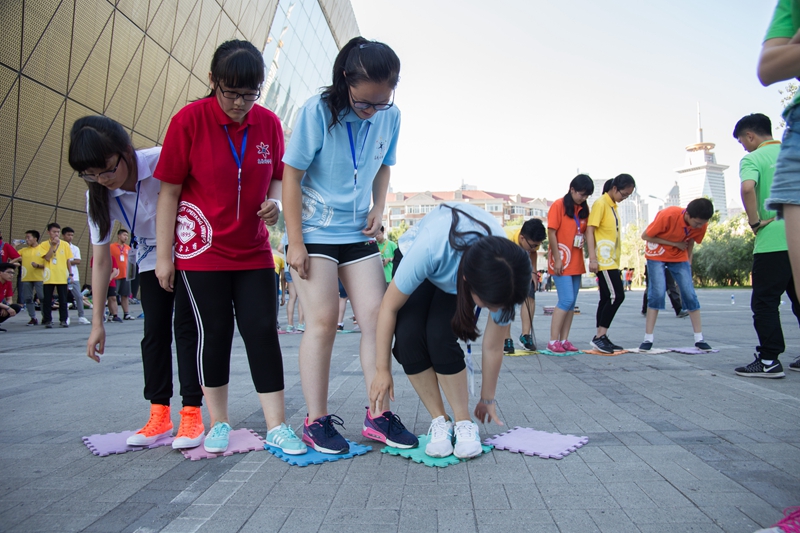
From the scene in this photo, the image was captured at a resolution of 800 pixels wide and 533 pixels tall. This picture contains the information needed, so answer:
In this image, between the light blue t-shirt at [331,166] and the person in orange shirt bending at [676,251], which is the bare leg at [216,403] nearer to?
the light blue t-shirt at [331,166]

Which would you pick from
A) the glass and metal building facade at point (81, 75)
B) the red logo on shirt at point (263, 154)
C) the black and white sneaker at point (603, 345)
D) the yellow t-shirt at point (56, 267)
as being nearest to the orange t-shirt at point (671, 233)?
the black and white sneaker at point (603, 345)

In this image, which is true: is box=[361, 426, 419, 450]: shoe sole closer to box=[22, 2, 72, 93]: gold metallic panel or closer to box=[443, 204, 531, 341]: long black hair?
box=[443, 204, 531, 341]: long black hair

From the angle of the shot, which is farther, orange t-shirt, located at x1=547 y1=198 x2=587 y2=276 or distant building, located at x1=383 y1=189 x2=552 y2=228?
distant building, located at x1=383 y1=189 x2=552 y2=228

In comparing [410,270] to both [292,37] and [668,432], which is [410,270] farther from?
[292,37]

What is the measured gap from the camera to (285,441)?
278cm

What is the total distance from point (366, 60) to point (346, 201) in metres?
0.71

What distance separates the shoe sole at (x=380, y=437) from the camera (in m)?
2.81

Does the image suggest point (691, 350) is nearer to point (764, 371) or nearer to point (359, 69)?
point (764, 371)

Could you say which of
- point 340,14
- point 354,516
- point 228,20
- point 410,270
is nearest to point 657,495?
point 354,516

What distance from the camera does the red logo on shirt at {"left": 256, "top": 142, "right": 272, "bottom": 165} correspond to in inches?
Answer: 119

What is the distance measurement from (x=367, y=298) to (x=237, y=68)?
4.13 feet

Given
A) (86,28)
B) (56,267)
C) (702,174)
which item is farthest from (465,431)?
(702,174)

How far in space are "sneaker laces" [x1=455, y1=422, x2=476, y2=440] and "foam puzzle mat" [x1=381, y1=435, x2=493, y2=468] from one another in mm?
92

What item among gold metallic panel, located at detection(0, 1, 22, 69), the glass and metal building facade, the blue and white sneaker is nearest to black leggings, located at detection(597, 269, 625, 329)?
the blue and white sneaker
